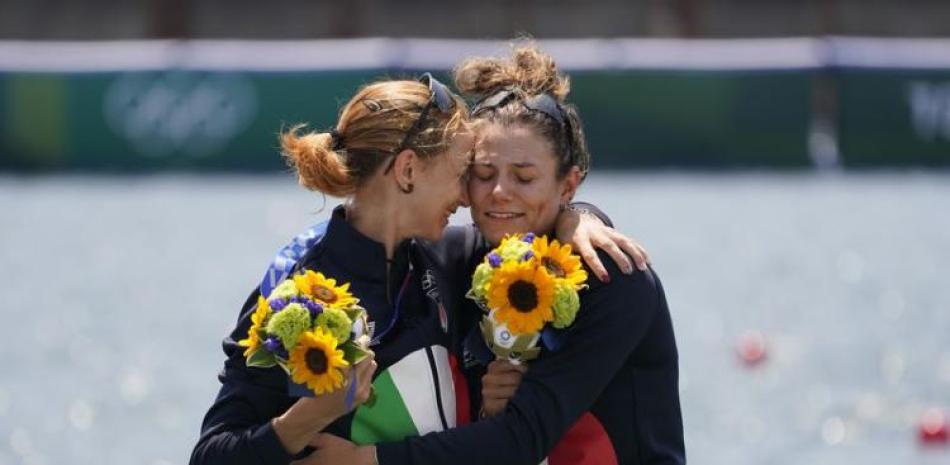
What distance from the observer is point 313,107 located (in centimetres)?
1652

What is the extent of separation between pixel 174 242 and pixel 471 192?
977cm

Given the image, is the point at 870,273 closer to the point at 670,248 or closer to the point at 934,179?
the point at 670,248

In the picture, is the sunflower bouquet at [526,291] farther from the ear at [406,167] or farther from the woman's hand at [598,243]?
the ear at [406,167]

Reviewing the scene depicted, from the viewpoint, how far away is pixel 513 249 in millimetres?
3500

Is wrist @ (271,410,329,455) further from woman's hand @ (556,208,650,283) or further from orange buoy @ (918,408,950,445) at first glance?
orange buoy @ (918,408,950,445)

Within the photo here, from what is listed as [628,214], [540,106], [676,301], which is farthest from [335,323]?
[628,214]

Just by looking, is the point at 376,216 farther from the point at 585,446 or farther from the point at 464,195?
the point at 585,446

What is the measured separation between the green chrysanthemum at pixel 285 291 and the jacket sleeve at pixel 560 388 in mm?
356

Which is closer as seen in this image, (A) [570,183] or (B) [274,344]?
(B) [274,344]

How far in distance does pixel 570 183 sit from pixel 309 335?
81 centimetres

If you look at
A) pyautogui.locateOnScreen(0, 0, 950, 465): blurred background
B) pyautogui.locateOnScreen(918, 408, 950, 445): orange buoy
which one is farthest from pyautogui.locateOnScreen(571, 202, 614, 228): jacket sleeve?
pyautogui.locateOnScreen(918, 408, 950, 445): orange buoy

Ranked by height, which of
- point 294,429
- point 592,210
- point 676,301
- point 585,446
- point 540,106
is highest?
point 540,106

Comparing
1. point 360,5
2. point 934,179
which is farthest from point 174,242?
point 360,5

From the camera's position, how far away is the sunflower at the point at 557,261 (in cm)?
349
